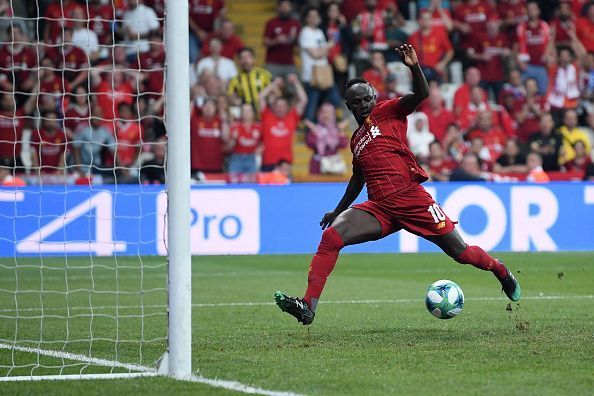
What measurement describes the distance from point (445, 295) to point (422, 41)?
1319 cm

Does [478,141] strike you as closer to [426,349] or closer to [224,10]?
[224,10]

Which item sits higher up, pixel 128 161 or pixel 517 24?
pixel 517 24

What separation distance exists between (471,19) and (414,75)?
1455cm

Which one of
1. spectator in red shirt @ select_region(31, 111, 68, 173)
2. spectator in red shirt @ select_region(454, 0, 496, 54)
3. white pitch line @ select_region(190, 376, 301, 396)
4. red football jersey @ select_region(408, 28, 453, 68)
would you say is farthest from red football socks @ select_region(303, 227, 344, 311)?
spectator in red shirt @ select_region(454, 0, 496, 54)

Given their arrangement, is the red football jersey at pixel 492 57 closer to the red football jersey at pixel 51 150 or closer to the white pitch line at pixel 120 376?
the red football jersey at pixel 51 150

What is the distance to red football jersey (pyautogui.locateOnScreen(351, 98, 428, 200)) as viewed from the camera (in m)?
8.48

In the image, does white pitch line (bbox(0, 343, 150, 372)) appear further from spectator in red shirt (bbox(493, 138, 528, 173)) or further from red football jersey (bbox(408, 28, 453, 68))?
red football jersey (bbox(408, 28, 453, 68))

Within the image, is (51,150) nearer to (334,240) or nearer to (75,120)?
(75,120)

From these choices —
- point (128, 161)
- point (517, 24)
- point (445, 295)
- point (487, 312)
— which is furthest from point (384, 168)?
point (517, 24)

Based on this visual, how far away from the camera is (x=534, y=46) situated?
22.0 m

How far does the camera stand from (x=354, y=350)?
7656 mm

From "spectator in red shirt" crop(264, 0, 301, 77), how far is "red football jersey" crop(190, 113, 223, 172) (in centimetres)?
275

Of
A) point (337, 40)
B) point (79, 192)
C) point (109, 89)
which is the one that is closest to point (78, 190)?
point (79, 192)

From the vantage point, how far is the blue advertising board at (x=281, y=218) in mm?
15922
